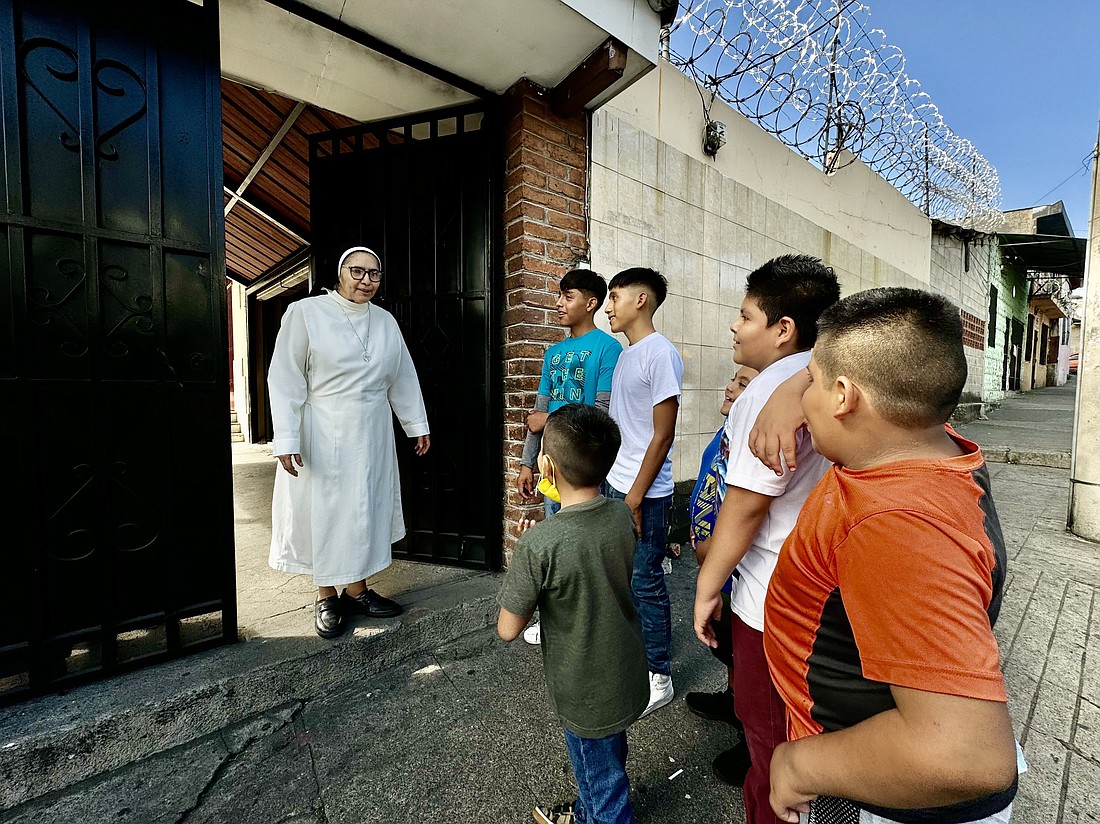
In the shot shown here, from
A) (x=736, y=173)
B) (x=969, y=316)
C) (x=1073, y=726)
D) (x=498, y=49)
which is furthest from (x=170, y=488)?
(x=969, y=316)

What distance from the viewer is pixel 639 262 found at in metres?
3.79

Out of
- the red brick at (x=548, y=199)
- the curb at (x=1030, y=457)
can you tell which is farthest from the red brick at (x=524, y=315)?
the curb at (x=1030, y=457)

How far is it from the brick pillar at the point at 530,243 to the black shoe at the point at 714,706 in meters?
1.43

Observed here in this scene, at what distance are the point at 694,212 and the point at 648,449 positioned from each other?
301 cm

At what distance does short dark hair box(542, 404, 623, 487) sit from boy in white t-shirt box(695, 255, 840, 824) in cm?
35

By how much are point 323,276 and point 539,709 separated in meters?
3.12

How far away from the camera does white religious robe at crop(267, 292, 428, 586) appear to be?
7.73 feet

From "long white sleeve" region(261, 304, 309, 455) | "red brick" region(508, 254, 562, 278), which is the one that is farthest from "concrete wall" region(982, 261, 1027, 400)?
"long white sleeve" region(261, 304, 309, 455)

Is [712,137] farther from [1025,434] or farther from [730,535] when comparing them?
[1025,434]

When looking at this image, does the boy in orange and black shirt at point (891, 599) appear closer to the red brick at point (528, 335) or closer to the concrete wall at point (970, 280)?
the red brick at point (528, 335)

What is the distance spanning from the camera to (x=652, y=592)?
2.12 meters

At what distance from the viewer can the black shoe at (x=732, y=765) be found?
1721 mm

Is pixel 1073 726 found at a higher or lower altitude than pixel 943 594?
lower

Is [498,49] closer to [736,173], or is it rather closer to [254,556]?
[736,173]
